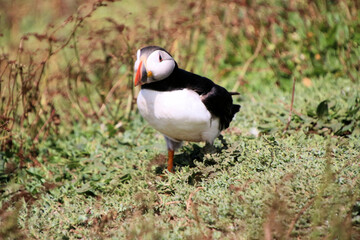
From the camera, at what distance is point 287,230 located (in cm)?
261

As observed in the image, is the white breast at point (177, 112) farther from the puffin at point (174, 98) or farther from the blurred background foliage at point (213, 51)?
the blurred background foliage at point (213, 51)

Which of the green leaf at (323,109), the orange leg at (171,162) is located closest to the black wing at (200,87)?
the orange leg at (171,162)

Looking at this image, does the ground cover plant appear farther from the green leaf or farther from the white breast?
the white breast

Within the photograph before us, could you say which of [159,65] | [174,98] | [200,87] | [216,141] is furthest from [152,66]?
[216,141]

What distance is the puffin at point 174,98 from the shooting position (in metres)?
3.07

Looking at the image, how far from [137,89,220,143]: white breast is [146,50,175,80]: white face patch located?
14cm

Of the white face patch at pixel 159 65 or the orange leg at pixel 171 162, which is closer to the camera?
the white face patch at pixel 159 65

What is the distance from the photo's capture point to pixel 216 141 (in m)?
4.18

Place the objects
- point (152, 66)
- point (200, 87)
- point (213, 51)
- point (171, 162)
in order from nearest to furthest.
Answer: point (152, 66) < point (200, 87) < point (171, 162) < point (213, 51)

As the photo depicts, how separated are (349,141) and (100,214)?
6.86 ft

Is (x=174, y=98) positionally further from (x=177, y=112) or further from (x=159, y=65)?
(x=159, y=65)

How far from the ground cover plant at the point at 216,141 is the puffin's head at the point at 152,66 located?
2.55ft

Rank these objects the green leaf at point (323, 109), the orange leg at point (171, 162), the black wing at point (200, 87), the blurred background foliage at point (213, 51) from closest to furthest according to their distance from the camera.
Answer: the black wing at point (200, 87) < the orange leg at point (171, 162) < the green leaf at point (323, 109) < the blurred background foliage at point (213, 51)

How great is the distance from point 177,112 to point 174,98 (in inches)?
4.1
